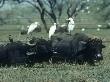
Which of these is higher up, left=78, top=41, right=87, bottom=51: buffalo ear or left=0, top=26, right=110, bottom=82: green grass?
left=78, top=41, right=87, bottom=51: buffalo ear

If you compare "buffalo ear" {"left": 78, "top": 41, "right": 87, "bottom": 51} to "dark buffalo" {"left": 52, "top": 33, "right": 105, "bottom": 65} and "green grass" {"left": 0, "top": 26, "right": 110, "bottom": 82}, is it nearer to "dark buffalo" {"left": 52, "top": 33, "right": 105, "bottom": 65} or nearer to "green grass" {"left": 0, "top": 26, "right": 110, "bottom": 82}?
"dark buffalo" {"left": 52, "top": 33, "right": 105, "bottom": 65}

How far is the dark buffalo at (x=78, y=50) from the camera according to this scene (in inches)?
524

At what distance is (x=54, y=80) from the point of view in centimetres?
1027

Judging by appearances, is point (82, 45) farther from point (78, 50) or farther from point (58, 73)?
point (58, 73)

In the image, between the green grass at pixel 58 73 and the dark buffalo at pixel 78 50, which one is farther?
the dark buffalo at pixel 78 50

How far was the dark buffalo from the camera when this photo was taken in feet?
43.7

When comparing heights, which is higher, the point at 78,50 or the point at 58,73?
the point at 78,50

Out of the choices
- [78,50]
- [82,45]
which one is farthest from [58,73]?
[82,45]

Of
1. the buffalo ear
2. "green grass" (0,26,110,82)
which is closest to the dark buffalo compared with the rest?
the buffalo ear

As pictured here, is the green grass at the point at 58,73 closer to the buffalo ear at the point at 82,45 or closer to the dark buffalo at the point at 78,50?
the dark buffalo at the point at 78,50

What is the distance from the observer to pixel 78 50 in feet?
43.7

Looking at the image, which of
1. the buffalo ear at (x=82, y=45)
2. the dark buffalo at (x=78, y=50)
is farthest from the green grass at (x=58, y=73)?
the buffalo ear at (x=82, y=45)

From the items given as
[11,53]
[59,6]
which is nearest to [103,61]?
[11,53]

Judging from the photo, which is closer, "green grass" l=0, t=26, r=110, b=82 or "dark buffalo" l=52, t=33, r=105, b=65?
"green grass" l=0, t=26, r=110, b=82
